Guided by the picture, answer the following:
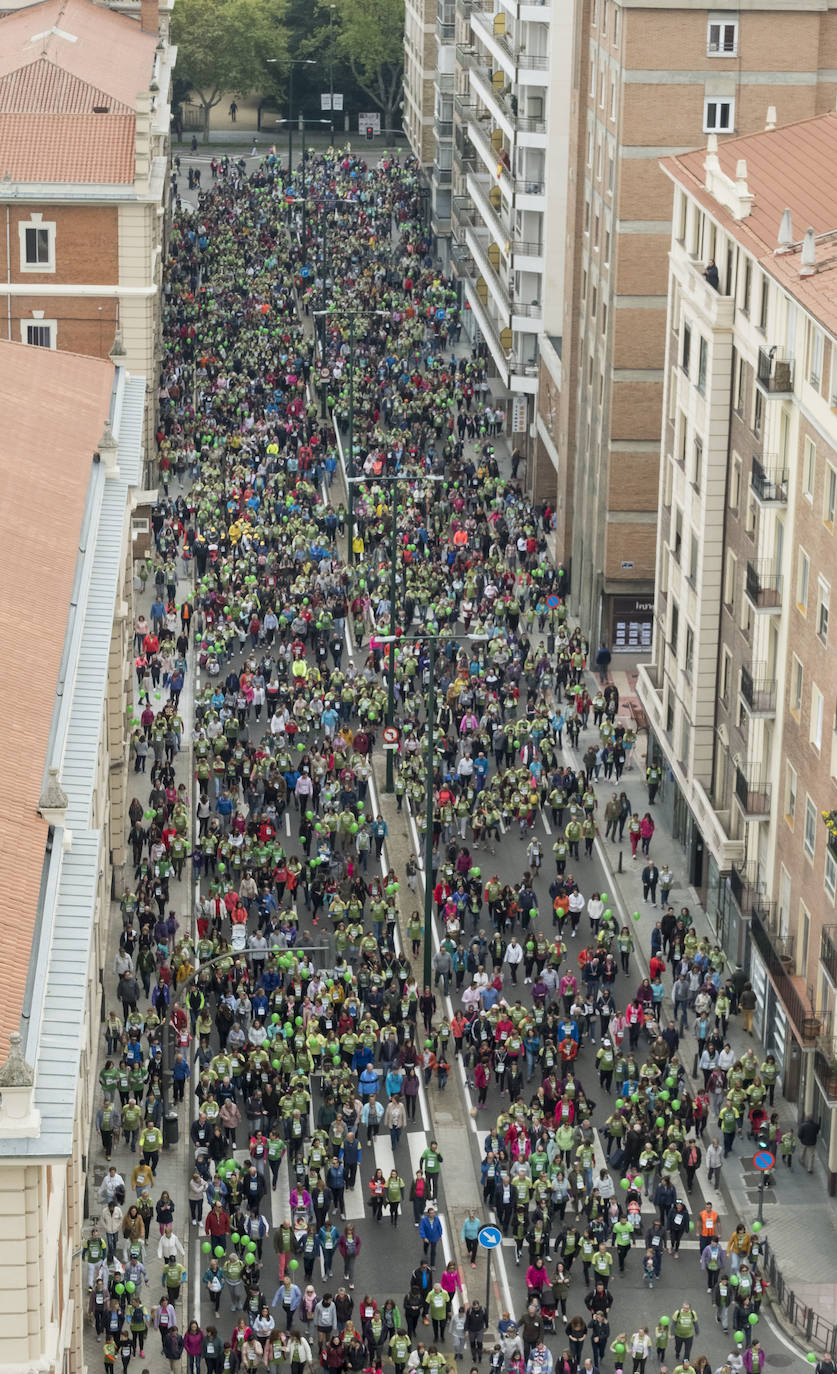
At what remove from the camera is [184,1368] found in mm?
43344

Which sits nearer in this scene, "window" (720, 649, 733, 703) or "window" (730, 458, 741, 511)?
"window" (730, 458, 741, 511)

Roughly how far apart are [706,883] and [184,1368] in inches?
946

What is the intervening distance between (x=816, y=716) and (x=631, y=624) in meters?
29.0

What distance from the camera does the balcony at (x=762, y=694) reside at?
2200 inches

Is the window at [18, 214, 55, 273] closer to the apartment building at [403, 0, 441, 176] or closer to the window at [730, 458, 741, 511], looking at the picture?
the window at [730, 458, 741, 511]

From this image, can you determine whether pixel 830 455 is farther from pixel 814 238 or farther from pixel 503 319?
pixel 503 319

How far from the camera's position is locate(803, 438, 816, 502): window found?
5275cm

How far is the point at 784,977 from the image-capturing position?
5294 cm

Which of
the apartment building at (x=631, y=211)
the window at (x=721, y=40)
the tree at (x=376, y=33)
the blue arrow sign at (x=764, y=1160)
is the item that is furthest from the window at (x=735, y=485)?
the tree at (x=376, y=33)

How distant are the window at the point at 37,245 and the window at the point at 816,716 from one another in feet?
136

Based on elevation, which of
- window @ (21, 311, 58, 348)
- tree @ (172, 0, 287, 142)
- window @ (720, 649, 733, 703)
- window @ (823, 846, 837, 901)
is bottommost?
window @ (823, 846, 837, 901)

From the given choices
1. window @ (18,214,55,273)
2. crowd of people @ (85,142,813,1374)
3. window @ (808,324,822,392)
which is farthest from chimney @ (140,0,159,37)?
window @ (808,324,822,392)

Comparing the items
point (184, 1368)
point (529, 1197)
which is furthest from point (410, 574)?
point (184, 1368)

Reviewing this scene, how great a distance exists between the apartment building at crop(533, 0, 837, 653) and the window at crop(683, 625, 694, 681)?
1495cm
